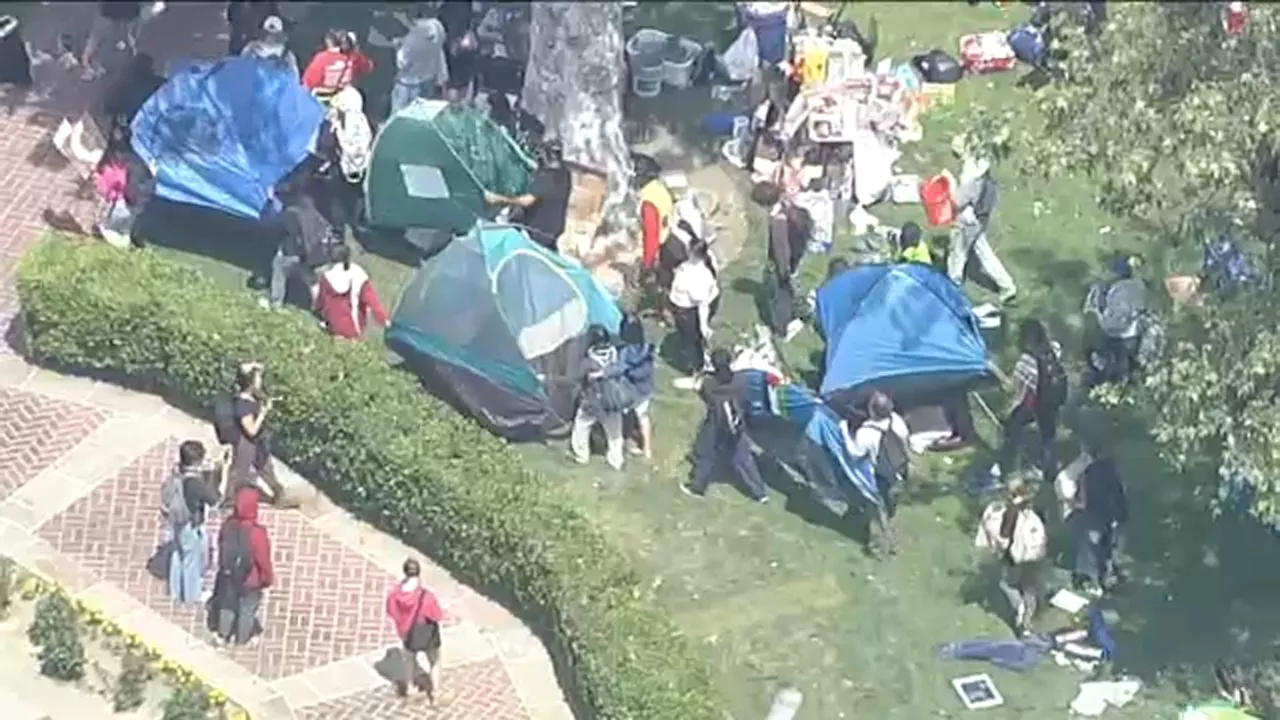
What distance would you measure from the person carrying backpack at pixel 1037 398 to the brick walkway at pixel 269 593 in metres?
4.57

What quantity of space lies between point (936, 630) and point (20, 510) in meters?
7.46

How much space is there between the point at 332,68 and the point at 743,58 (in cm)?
437

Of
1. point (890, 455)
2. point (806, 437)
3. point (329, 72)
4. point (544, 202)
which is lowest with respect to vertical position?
point (806, 437)

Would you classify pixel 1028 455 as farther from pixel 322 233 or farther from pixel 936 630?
pixel 322 233

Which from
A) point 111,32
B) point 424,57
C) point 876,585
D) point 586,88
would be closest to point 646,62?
point 424,57

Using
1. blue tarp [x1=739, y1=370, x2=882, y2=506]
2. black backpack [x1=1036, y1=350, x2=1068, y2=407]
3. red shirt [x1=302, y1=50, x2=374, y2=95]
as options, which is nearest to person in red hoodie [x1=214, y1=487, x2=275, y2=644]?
blue tarp [x1=739, y1=370, x2=882, y2=506]

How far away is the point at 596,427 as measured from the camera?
71.2ft

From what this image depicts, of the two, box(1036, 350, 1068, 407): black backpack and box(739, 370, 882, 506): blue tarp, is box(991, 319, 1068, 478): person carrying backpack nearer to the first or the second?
box(1036, 350, 1068, 407): black backpack

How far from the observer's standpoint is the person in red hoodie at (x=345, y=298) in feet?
73.4

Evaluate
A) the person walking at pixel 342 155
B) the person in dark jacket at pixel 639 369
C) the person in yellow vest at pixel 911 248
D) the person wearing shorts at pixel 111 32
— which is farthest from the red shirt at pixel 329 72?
the person in yellow vest at pixel 911 248

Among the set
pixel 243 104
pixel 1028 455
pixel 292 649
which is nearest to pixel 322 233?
pixel 243 104

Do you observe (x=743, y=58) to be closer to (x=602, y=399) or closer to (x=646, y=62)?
(x=646, y=62)

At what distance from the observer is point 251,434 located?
20.2 meters

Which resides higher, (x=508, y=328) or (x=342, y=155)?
(x=342, y=155)
